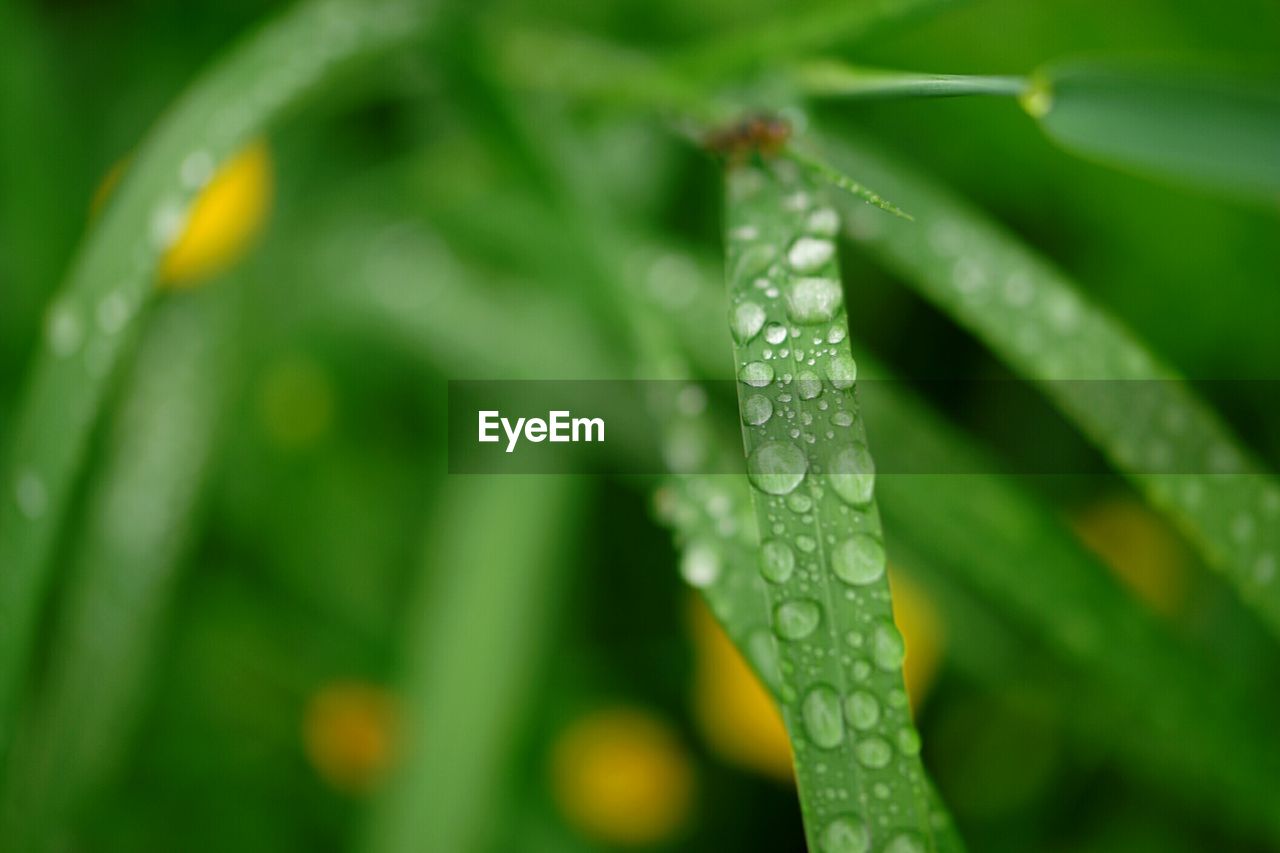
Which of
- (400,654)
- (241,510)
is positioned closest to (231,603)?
(241,510)

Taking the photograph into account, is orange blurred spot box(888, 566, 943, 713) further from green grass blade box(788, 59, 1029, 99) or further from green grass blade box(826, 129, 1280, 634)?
green grass blade box(788, 59, 1029, 99)

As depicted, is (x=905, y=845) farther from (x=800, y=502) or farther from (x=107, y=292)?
(x=107, y=292)

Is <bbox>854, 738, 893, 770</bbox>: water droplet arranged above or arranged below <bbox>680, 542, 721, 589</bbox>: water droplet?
below

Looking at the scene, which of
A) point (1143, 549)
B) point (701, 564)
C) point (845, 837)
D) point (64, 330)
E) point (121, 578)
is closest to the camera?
point (845, 837)

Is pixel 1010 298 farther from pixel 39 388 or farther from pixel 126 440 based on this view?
pixel 126 440

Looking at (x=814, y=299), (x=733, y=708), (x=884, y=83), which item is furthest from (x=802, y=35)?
(x=733, y=708)

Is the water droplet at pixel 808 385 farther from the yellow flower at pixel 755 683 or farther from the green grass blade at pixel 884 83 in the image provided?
the yellow flower at pixel 755 683

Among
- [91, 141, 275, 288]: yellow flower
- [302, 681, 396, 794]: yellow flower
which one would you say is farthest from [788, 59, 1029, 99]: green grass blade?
[302, 681, 396, 794]: yellow flower
